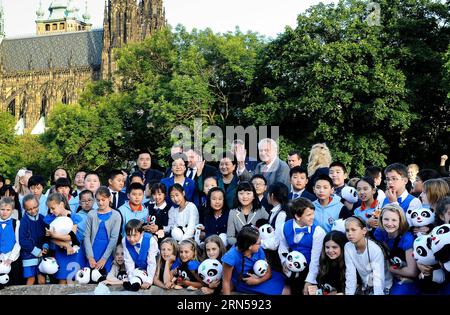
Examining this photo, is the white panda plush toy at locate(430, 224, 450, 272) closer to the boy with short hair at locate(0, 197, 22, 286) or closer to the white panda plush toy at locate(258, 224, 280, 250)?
the white panda plush toy at locate(258, 224, 280, 250)

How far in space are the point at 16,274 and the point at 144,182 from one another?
296 centimetres

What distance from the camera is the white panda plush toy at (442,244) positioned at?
632cm

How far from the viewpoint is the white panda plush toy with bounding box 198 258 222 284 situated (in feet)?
25.2

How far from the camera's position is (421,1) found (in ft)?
91.0

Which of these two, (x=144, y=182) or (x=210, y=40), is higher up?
(x=210, y=40)

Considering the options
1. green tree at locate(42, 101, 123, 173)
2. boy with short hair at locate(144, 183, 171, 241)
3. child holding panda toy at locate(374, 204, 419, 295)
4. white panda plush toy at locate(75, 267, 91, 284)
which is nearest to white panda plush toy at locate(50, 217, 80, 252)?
white panda plush toy at locate(75, 267, 91, 284)

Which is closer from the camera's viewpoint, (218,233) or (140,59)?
(218,233)

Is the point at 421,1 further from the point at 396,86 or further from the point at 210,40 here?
the point at 210,40

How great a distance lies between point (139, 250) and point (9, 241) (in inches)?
66.2

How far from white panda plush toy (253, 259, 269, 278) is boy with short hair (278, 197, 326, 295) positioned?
0.23 metres

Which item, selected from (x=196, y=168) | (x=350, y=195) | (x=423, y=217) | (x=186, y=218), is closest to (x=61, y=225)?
(x=186, y=218)

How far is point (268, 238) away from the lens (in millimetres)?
7812

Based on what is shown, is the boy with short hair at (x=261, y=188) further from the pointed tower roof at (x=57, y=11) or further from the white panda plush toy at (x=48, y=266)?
the pointed tower roof at (x=57, y=11)

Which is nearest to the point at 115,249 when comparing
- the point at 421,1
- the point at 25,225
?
the point at 25,225
